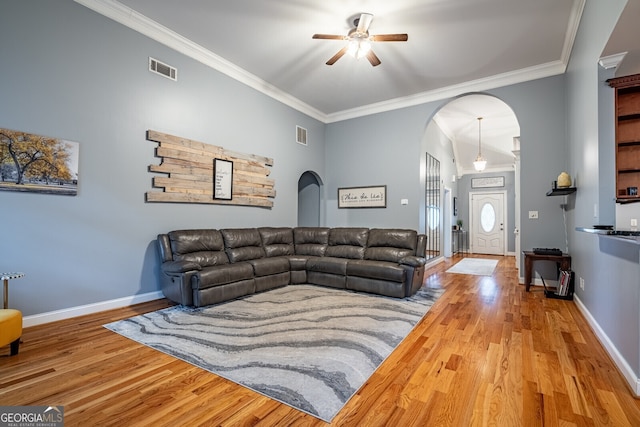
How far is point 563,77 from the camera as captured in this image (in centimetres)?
440

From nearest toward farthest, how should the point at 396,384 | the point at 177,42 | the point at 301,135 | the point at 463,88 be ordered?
the point at 396,384
the point at 177,42
the point at 463,88
the point at 301,135

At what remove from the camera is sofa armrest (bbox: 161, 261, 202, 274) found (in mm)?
3281

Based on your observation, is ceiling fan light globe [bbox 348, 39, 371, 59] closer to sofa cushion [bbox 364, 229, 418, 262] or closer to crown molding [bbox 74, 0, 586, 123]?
crown molding [bbox 74, 0, 586, 123]

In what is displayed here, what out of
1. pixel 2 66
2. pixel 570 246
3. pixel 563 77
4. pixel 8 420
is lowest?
pixel 8 420

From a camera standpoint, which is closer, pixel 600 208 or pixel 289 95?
pixel 600 208

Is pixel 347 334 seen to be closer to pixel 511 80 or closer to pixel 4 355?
pixel 4 355

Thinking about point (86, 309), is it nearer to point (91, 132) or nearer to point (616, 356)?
point (91, 132)

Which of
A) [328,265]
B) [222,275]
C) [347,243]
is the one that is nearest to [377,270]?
[328,265]

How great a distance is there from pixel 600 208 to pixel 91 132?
5.02 meters

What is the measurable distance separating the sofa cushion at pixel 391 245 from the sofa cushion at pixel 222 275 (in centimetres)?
191

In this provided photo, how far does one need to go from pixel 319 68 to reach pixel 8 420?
16.1 feet

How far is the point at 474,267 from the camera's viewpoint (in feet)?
21.5

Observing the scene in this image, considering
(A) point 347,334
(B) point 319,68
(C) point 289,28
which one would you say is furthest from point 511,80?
(A) point 347,334

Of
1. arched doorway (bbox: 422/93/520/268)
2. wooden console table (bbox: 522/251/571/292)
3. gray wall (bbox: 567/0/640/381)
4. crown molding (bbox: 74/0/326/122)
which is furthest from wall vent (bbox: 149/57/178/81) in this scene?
wooden console table (bbox: 522/251/571/292)
